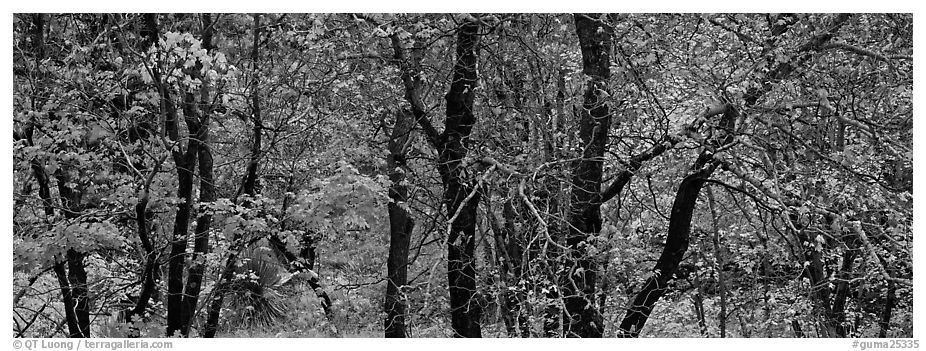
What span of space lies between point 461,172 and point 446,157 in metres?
0.56

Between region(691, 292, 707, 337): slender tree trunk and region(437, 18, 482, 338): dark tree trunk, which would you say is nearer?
region(437, 18, 482, 338): dark tree trunk

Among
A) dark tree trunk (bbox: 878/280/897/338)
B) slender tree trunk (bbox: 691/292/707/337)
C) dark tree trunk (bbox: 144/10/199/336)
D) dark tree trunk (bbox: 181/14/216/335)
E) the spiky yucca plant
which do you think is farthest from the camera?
slender tree trunk (bbox: 691/292/707/337)

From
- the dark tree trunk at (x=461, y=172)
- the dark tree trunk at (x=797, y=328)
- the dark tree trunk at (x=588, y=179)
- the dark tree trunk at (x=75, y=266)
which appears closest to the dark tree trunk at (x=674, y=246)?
the dark tree trunk at (x=588, y=179)

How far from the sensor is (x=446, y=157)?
859 cm

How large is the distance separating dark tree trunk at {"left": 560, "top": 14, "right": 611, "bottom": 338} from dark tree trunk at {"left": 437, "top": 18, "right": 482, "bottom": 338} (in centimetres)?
96

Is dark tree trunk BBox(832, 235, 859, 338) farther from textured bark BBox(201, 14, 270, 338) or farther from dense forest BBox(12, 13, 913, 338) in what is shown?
textured bark BBox(201, 14, 270, 338)

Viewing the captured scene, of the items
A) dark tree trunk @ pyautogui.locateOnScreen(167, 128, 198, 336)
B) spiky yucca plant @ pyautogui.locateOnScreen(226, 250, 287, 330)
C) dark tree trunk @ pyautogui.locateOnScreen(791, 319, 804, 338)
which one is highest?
dark tree trunk @ pyautogui.locateOnScreen(167, 128, 198, 336)

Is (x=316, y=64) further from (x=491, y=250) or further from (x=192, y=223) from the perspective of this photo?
(x=491, y=250)

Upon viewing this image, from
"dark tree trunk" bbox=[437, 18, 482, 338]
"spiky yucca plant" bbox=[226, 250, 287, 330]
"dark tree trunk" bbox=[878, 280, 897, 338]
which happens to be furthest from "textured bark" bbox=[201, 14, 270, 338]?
"dark tree trunk" bbox=[878, 280, 897, 338]

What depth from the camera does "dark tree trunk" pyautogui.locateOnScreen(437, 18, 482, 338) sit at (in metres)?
8.23

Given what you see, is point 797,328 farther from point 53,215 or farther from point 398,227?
point 53,215

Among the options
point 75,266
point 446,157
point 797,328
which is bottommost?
point 797,328

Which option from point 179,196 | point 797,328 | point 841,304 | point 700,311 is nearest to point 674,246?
point 841,304

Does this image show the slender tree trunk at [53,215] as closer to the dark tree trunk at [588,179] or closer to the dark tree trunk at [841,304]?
the dark tree trunk at [588,179]
